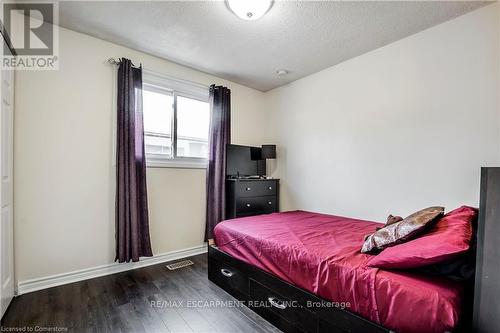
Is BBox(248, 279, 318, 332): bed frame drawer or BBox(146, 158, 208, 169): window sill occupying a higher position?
BBox(146, 158, 208, 169): window sill

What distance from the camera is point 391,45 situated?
2584mm

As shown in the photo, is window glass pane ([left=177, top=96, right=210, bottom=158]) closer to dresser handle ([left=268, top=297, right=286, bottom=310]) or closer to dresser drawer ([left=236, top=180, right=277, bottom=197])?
dresser drawer ([left=236, top=180, right=277, bottom=197])

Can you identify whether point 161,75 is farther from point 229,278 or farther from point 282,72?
point 229,278

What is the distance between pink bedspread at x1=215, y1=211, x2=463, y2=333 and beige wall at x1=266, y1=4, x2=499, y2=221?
0.60 metres

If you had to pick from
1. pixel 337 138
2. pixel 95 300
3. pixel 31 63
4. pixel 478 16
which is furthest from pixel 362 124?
pixel 31 63

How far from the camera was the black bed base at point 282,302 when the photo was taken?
4.36 ft

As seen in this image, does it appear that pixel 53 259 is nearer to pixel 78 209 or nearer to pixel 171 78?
pixel 78 209

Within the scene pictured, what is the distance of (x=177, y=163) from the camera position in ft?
10.3

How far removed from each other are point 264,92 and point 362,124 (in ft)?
6.40

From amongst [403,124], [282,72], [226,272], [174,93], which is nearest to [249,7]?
[282,72]

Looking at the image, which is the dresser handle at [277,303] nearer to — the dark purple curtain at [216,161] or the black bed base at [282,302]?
the black bed base at [282,302]

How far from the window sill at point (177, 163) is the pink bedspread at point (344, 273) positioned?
1160 millimetres

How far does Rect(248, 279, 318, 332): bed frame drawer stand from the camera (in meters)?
1.51

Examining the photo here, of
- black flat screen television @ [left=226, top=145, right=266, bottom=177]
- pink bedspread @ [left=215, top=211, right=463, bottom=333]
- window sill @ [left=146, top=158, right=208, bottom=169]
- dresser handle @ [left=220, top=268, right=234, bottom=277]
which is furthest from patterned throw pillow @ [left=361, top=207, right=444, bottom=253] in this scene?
window sill @ [left=146, top=158, right=208, bottom=169]
